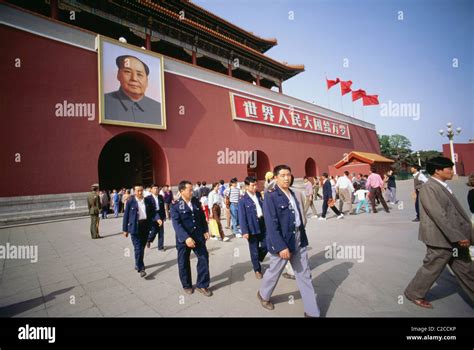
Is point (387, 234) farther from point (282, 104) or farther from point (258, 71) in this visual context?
point (258, 71)

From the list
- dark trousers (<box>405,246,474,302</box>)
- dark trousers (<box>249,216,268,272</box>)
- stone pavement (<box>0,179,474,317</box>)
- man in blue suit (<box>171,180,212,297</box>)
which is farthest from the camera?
dark trousers (<box>249,216,268,272</box>)

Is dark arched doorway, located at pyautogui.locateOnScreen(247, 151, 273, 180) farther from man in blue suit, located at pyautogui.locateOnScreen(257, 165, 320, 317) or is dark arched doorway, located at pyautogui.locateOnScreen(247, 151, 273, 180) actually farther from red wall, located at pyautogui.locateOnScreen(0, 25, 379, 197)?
man in blue suit, located at pyautogui.locateOnScreen(257, 165, 320, 317)

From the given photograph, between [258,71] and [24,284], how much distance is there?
61.3ft

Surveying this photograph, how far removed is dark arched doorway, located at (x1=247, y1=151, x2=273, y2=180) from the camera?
51.8 ft

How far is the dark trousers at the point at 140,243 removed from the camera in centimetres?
355

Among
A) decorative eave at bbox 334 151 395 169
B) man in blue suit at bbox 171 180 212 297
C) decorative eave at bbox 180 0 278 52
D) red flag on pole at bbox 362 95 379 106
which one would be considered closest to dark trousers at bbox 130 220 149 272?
man in blue suit at bbox 171 180 212 297

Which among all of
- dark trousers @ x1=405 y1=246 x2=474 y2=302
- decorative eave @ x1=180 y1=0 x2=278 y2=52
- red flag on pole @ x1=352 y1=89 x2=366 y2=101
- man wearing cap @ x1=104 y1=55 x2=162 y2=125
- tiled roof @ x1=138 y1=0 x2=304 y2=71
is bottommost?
dark trousers @ x1=405 y1=246 x2=474 y2=302

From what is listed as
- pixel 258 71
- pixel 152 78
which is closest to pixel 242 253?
pixel 152 78

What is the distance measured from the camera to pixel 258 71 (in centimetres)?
1828

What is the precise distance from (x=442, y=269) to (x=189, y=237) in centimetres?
275

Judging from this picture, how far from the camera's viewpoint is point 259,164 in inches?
663

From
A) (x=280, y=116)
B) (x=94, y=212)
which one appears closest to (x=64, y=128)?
(x=94, y=212)

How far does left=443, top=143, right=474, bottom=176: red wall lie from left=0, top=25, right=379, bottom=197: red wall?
2566 cm
